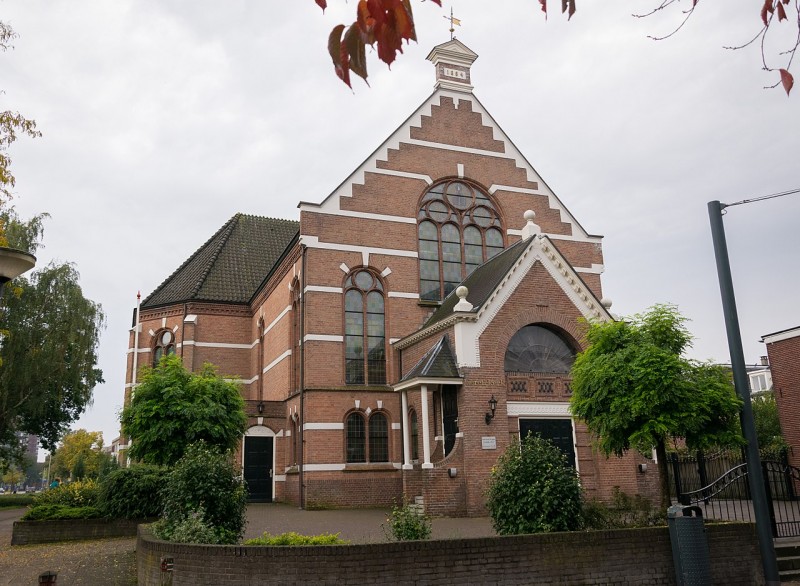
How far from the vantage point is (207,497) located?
1216cm

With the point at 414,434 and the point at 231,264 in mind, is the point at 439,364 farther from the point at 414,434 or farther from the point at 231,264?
the point at 231,264

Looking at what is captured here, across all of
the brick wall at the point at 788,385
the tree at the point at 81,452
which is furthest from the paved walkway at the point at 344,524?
the tree at the point at 81,452

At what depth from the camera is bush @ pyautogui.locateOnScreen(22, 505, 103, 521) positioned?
1909 centimetres

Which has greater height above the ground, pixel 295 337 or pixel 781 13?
pixel 295 337

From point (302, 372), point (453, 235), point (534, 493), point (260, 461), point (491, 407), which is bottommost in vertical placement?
point (534, 493)

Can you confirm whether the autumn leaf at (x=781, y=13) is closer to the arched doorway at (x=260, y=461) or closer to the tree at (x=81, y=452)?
the arched doorway at (x=260, y=461)

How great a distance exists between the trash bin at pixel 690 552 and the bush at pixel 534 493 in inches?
60.4

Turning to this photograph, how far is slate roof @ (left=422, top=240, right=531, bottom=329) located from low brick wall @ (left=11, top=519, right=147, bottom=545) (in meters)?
11.6

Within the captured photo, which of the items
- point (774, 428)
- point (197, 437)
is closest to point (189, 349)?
point (197, 437)

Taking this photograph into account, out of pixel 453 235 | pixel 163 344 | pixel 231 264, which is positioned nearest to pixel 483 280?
pixel 453 235

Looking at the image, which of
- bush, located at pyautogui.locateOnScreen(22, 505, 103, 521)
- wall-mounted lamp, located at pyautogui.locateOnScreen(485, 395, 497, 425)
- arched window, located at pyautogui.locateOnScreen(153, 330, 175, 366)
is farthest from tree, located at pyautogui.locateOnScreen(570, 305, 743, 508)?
arched window, located at pyautogui.locateOnScreen(153, 330, 175, 366)

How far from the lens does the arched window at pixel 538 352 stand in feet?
75.4

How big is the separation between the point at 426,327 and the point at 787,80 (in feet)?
67.9

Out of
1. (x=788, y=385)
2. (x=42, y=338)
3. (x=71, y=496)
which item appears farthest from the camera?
(x=42, y=338)
